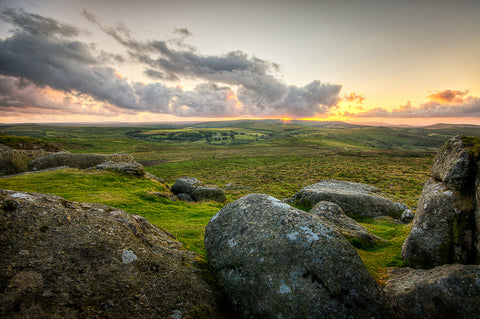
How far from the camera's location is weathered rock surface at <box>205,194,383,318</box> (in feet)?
17.9

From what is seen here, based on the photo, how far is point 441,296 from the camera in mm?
5727

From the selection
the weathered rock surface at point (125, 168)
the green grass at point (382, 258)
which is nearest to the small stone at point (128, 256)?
the green grass at point (382, 258)

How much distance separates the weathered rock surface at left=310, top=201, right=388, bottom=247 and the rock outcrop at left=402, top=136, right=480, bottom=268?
208 centimetres

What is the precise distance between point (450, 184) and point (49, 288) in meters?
13.3

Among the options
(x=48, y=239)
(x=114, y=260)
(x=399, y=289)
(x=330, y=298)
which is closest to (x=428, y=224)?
(x=399, y=289)

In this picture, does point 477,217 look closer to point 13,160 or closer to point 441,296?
point 441,296

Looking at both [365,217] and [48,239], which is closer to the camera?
[48,239]

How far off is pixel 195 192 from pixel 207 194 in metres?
1.53

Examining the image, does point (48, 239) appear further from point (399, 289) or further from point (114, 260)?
point (399, 289)

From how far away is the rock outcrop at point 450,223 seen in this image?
729cm

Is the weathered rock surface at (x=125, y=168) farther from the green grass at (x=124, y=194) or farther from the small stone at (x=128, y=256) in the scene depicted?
the small stone at (x=128, y=256)

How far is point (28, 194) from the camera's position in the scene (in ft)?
19.9

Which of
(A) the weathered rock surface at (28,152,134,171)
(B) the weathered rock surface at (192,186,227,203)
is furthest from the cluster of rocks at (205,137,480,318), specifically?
(A) the weathered rock surface at (28,152,134,171)

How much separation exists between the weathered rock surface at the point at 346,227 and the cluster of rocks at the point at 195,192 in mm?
14130
